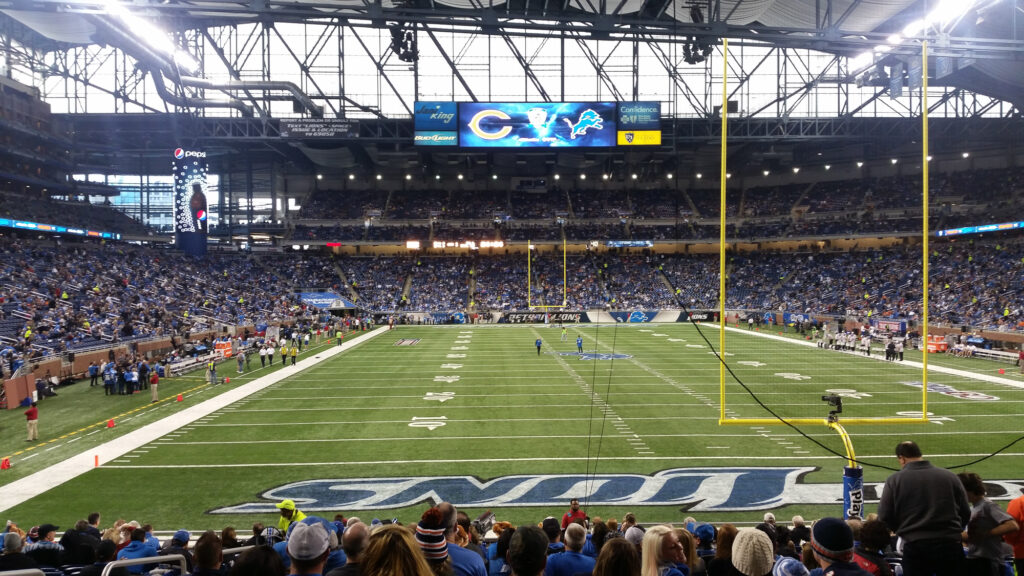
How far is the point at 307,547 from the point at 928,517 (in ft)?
14.0

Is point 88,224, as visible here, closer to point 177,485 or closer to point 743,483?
point 177,485

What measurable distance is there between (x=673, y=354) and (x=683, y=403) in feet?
38.9

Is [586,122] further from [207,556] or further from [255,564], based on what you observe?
[255,564]

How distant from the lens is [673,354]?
29594 mm

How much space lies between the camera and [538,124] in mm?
45938

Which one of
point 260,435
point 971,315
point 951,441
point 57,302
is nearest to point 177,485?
point 260,435

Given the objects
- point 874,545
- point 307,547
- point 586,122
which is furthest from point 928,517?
point 586,122

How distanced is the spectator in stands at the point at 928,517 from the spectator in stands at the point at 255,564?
424 cm

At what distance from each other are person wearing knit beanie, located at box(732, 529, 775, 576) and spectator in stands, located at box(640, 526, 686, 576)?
Answer: 59cm

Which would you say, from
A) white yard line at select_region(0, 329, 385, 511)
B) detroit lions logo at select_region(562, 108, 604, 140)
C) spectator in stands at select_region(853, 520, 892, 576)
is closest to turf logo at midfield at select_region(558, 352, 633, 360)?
white yard line at select_region(0, 329, 385, 511)

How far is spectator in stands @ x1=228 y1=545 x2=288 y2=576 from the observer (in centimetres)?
314

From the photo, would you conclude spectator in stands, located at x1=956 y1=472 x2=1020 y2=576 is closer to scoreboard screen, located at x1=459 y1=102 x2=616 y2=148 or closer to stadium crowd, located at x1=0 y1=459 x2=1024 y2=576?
stadium crowd, located at x1=0 y1=459 x2=1024 y2=576

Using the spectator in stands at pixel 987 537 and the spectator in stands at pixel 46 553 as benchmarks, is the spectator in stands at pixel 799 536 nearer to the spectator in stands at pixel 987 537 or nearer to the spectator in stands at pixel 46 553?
the spectator in stands at pixel 987 537

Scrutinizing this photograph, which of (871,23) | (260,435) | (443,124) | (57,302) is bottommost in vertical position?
(260,435)
